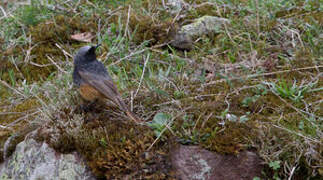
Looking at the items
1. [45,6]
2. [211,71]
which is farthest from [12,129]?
[45,6]

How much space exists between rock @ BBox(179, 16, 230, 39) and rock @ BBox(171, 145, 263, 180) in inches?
112

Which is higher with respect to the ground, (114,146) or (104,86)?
(104,86)

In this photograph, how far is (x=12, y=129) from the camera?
3855mm

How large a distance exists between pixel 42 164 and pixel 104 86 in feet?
2.93

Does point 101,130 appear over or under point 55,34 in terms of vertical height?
over

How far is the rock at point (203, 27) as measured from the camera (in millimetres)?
5617

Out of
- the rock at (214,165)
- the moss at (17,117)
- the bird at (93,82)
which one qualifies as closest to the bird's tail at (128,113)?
the bird at (93,82)

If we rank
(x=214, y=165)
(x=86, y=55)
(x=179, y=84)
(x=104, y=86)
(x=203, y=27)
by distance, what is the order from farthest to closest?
(x=203, y=27) → (x=179, y=84) → (x=86, y=55) → (x=104, y=86) → (x=214, y=165)

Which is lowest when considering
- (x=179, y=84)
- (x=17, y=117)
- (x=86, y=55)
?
(x=17, y=117)

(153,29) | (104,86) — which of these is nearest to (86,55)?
(104,86)

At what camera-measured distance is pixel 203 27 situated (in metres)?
5.68

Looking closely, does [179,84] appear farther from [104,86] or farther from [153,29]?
[153,29]

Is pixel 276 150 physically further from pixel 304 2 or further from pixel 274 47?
pixel 304 2

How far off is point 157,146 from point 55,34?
3.53 metres
